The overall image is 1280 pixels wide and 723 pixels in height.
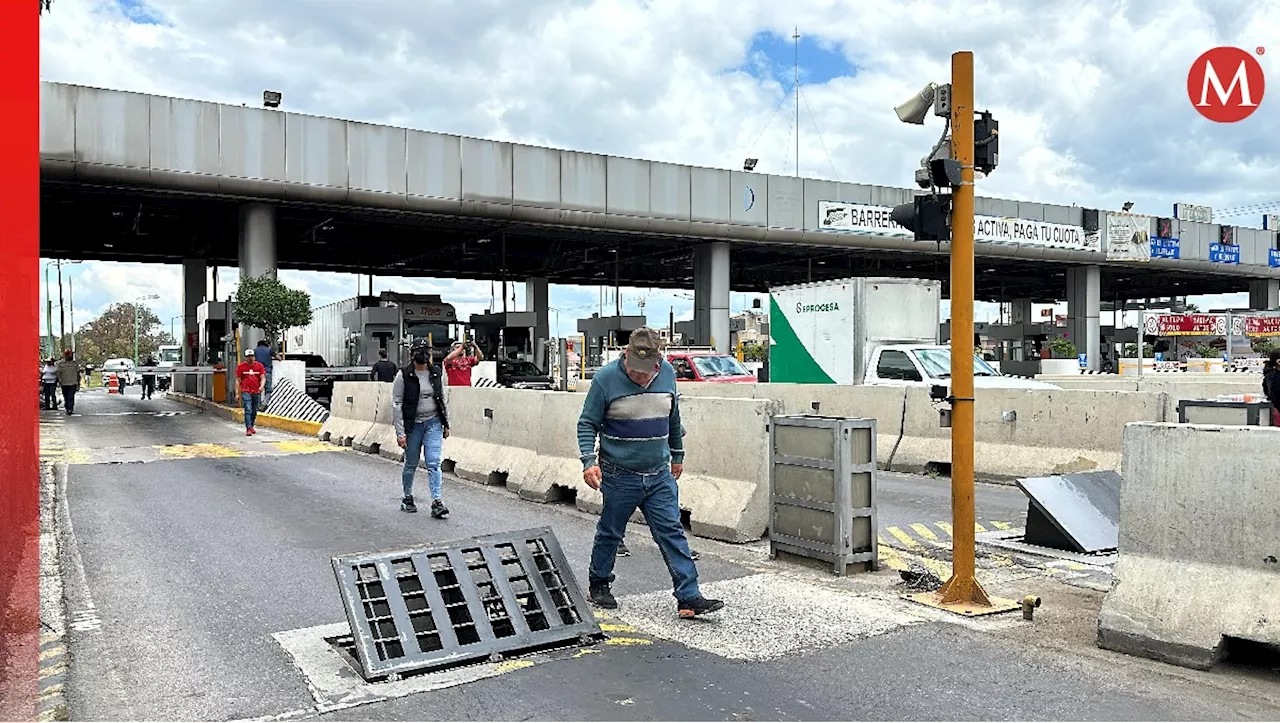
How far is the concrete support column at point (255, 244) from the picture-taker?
92.0 ft

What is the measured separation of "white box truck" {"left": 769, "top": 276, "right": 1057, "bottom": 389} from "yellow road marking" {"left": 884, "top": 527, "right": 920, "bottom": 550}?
7576 mm

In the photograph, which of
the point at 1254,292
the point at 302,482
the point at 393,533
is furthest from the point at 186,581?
the point at 1254,292

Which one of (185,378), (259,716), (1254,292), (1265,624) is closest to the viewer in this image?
(259,716)

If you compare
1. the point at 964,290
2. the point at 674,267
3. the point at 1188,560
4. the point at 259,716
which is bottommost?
the point at 259,716

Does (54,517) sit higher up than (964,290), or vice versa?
(964,290)

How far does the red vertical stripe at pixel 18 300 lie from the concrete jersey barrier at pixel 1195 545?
579 cm

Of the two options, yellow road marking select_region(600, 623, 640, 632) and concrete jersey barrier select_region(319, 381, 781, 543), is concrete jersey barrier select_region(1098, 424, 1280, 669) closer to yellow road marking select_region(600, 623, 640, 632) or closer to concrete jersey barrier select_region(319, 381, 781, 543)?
yellow road marking select_region(600, 623, 640, 632)

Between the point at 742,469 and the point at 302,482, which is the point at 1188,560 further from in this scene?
the point at 302,482

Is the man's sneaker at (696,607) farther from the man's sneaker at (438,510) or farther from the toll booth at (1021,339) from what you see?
the toll booth at (1021,339)

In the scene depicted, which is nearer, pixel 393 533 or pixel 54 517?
pixel 393 533

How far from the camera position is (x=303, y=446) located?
17766 millimetres

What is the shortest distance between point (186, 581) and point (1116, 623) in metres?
6.34

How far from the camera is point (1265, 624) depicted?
5094 mm

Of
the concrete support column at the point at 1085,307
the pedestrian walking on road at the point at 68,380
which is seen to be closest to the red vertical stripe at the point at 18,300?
the pedestrian walking on road at the point at 68,380
